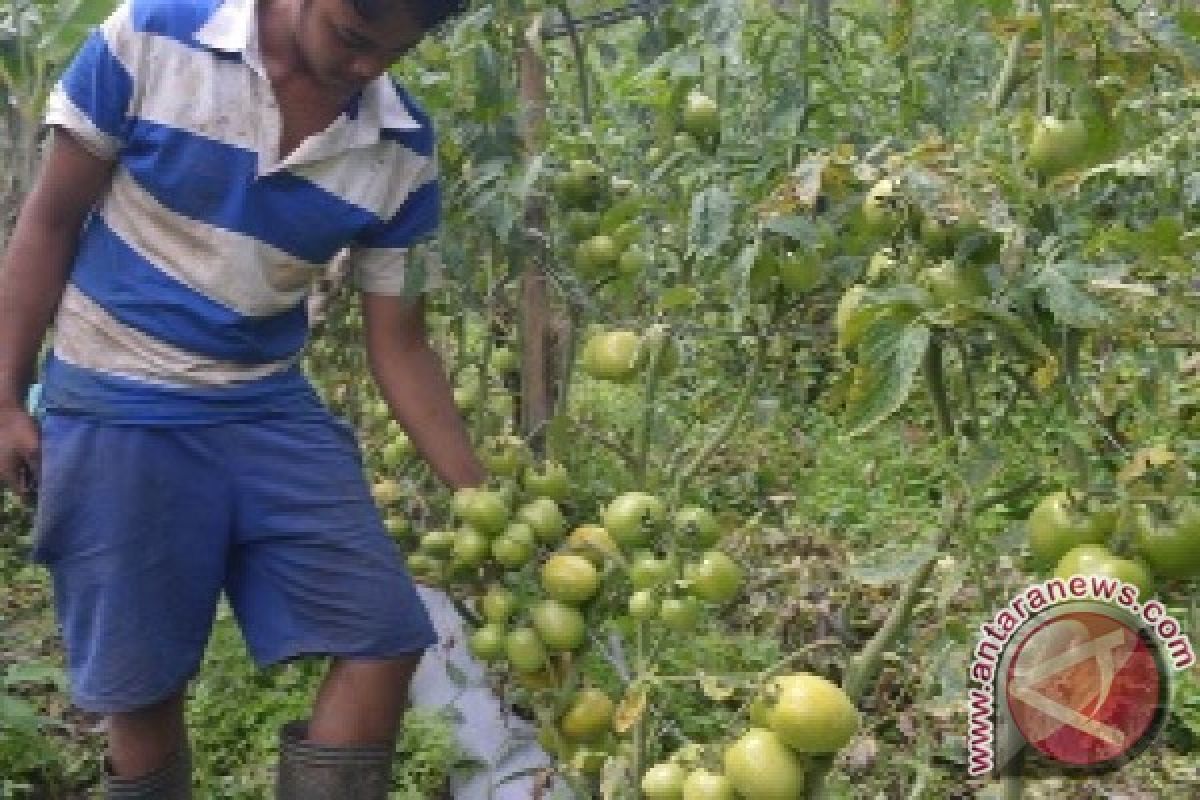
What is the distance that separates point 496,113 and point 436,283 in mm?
285

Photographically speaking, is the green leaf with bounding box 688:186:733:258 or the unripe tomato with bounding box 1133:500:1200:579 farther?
the green leaf with bounding box 688:186:733:258

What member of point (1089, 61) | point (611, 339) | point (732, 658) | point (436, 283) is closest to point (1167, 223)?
point (1089, 61)

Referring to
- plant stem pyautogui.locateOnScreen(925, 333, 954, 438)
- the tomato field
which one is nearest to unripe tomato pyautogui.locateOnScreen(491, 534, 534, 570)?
the tomato field

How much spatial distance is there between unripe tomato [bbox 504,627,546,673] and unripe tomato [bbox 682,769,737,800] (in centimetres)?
59

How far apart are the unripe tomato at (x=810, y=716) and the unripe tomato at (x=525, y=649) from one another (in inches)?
25.7

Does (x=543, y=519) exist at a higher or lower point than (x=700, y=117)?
lower

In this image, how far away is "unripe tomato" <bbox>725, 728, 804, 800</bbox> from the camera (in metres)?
1.35

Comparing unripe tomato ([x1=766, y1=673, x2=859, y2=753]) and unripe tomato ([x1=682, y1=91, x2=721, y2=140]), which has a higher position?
unripe tomato ([x1=682, y1=91, x2=721, y2=140])

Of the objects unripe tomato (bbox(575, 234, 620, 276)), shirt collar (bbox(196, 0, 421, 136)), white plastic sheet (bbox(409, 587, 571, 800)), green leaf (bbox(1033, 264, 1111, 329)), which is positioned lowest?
white plastic sheet (bbox(409, 587, 571, 800))

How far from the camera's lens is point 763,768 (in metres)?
1.36

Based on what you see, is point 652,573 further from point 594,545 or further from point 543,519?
point 543,519

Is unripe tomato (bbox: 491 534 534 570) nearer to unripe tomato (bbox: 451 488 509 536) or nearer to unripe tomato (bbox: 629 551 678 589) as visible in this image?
unripe tomato (bbox: 451 488 509 536)

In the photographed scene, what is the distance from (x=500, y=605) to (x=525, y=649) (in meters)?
0.08

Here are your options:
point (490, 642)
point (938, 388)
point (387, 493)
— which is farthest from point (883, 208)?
point (387, 493)
